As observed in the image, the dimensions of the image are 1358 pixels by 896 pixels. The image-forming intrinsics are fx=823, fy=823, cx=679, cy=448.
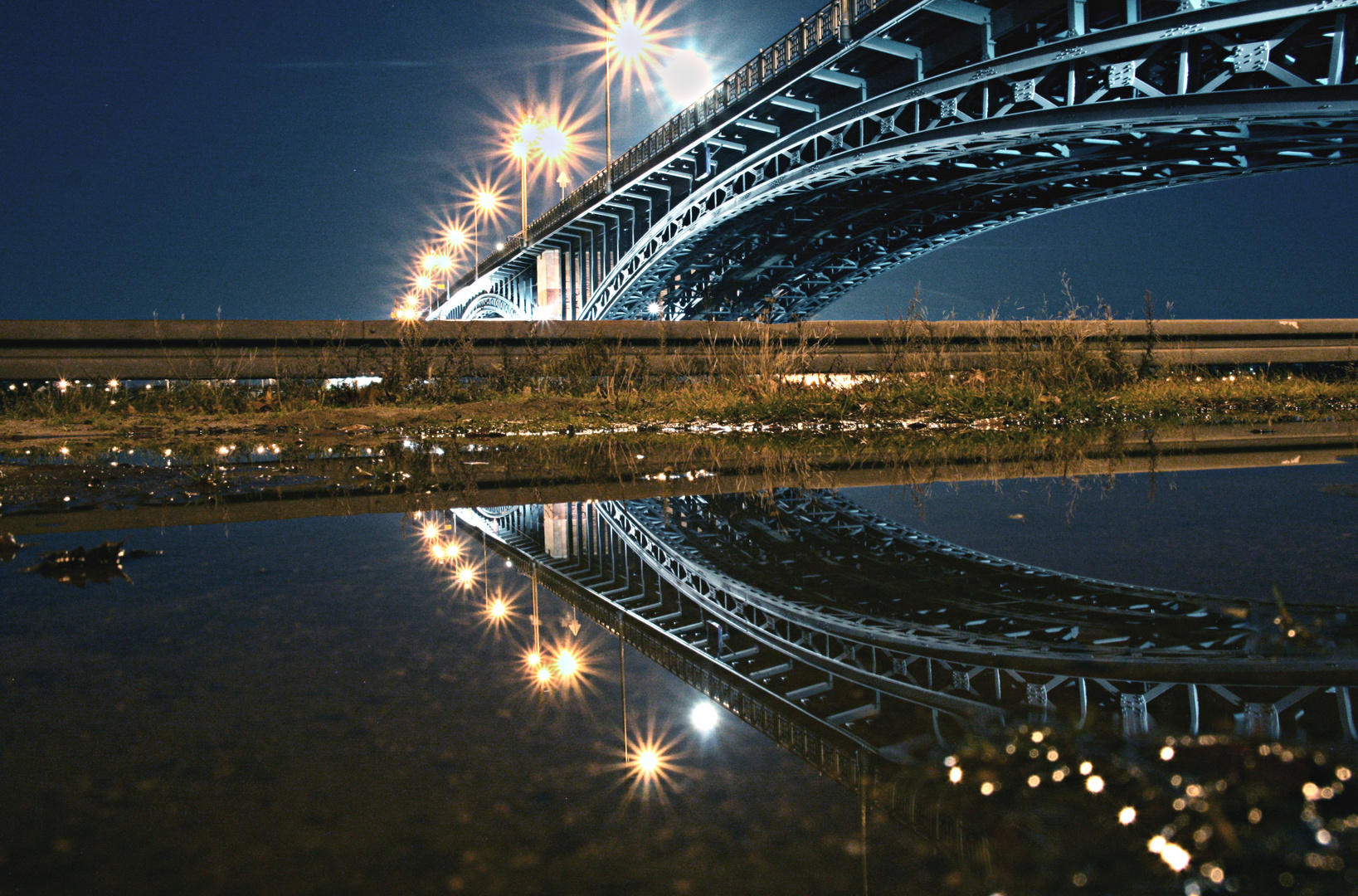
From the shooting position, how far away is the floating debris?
7.44ft

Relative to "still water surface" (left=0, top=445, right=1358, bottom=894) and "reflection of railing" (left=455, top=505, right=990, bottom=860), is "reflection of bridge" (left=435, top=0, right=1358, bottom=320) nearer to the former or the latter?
"reflection of railing" (left=455, top=505, right=990, bottom=860)

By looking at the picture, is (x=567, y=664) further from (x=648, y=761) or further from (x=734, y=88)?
(x=734, y=88)

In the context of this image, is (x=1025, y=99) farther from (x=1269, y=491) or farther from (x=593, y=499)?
(x=593, y=499)

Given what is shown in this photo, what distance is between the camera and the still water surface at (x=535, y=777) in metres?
0.88

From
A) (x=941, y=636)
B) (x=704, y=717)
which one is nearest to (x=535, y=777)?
(x=704, y=717)

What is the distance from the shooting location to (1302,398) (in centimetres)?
1008

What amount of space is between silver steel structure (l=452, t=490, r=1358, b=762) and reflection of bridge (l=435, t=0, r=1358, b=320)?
806cm

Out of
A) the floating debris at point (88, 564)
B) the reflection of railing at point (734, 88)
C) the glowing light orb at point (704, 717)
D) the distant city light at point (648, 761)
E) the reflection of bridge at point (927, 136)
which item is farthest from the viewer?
the reflection of railing at point (734, 88)

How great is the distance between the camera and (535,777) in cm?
110

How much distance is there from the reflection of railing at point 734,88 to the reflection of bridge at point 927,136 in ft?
0.21

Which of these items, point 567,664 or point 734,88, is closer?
point 567,664

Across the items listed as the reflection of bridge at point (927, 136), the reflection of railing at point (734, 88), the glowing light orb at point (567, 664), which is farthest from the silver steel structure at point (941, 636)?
the reflection of railing at point (734, 88)

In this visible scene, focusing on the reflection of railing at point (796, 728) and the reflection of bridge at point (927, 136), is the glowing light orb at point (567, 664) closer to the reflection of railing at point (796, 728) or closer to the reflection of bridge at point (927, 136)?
the reflection of railing at point (796, 728)

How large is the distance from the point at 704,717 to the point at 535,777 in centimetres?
30
